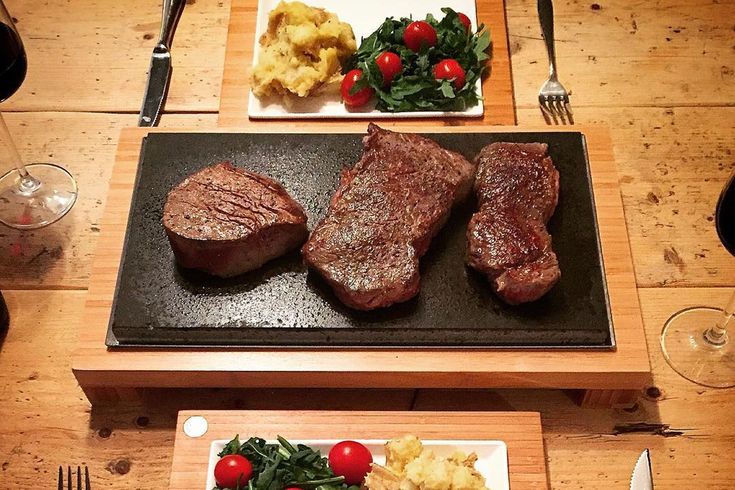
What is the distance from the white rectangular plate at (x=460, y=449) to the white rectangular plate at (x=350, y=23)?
3.64ft

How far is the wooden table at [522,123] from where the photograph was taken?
6.93 feet

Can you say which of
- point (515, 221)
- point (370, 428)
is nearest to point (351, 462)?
point (370, 428)

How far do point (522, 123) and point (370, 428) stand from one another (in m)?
1.19

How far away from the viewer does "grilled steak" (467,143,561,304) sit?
211cm

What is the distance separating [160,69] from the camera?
2.83 meters

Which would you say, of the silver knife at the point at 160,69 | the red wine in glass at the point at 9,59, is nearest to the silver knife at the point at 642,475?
the silver knife at the point at 160,69

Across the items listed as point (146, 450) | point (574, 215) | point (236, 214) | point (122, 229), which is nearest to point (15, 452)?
point (146, 450)

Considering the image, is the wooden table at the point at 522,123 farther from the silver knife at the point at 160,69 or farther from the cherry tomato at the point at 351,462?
the cherry tomato at the point at 351,462

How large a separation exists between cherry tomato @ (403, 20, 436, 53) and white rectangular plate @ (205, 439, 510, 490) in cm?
134

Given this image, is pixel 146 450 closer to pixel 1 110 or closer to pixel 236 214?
pixel 236 214

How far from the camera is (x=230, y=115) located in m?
2.71

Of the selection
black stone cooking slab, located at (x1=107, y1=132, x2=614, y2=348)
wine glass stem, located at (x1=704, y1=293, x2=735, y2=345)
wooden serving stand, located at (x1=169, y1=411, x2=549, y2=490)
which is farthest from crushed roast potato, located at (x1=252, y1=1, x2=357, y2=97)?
wine glass stem, located at (x1=704, y1=293, x2=735, y2=345)

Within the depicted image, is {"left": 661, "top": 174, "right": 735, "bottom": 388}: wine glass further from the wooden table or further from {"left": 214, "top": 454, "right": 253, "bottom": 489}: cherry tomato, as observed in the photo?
{"left": 214, "top": 454, "right": 253, "bottom": 489}: cherry tomato

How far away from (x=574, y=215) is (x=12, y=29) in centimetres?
157
